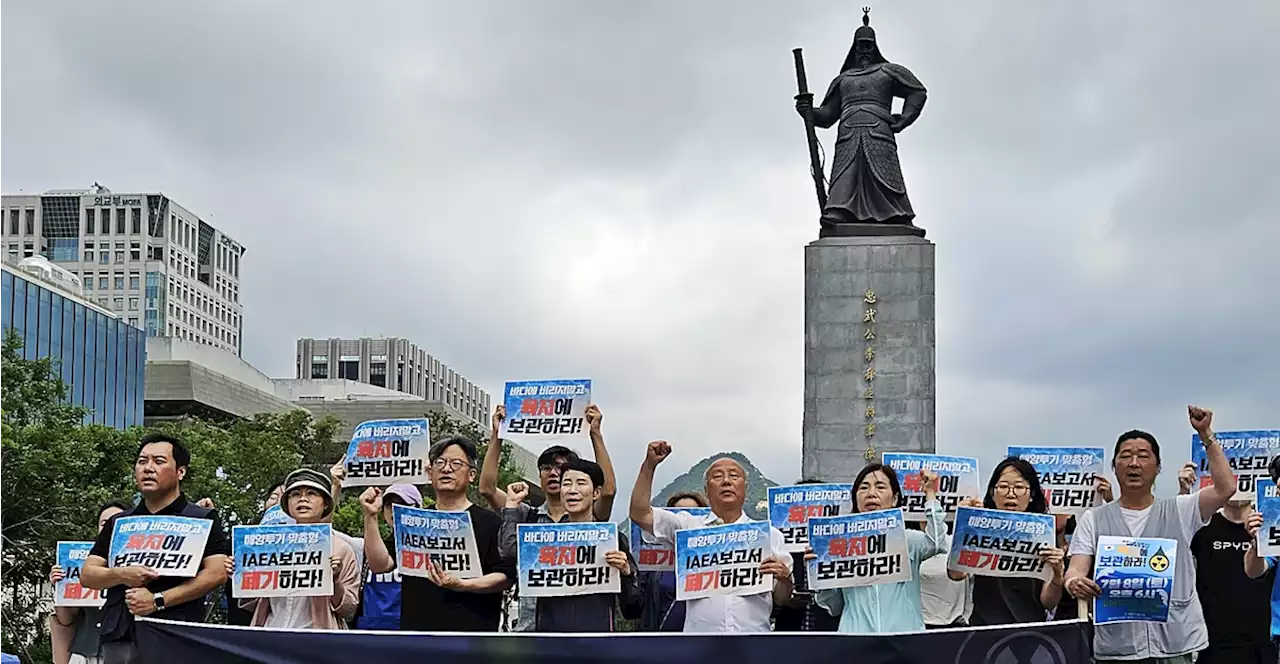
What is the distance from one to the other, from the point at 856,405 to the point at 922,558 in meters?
12.3

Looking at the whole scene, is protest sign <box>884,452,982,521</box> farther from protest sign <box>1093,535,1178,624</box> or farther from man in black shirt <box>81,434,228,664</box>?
man in black shirt <box>81,434,228,664</box>

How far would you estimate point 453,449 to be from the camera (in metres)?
8.02

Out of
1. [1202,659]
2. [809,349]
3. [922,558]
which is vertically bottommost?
[1202,659]

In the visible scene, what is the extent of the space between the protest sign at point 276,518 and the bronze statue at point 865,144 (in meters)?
12.5

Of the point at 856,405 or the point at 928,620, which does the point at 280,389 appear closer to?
the point at 856,405

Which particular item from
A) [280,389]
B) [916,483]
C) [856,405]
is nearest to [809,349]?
[856,405]

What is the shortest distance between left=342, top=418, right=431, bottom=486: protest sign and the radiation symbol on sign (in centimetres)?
415

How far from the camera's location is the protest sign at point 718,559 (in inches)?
281

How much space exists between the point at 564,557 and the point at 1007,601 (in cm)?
209

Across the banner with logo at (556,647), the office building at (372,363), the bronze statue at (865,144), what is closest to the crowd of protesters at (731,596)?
the banner with logo at (556,647)

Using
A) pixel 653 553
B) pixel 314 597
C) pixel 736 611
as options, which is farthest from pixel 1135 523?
pixel 314 597

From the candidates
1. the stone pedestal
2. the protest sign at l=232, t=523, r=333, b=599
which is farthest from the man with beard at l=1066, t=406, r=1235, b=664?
the stone pedestal

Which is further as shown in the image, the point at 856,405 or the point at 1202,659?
the point at 856,405

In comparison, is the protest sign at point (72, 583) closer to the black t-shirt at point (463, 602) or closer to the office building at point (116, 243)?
the black t-shirt at point (463, 602)
